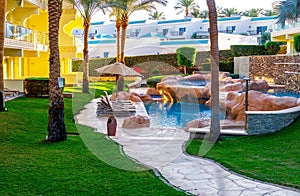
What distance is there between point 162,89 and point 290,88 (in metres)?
8.86

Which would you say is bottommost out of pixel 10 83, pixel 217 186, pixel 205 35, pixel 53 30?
pixel 217 186

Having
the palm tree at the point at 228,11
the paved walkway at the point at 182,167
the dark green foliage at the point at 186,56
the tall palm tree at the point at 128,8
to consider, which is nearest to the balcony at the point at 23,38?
the tall palm tree at the point at 128,8

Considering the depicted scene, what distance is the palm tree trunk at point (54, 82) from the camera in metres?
10.9

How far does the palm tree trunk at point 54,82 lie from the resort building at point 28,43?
1030 cm

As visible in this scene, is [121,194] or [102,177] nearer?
[121,194]

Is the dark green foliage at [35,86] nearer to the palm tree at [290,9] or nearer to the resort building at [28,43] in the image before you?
the resort building at [28,43]

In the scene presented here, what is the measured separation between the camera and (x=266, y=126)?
12648 millimetres

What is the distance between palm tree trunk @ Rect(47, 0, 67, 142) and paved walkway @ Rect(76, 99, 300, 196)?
6.41ft

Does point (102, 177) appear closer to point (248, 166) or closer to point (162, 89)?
point (248, 166)

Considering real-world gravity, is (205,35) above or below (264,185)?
above

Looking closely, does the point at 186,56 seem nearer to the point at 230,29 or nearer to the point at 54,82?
the point at 230,29

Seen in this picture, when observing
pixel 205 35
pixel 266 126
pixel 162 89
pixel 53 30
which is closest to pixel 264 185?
pixel 266 126

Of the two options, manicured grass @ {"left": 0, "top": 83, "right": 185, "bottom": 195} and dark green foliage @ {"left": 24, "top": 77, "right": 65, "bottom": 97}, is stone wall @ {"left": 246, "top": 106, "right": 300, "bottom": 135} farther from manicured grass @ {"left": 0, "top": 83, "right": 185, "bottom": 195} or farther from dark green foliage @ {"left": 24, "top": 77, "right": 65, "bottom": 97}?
dark green foliage @ {"left": 24, "top": 77, "right": 65, "bottom": 97}

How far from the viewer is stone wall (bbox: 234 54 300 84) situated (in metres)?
28.5
